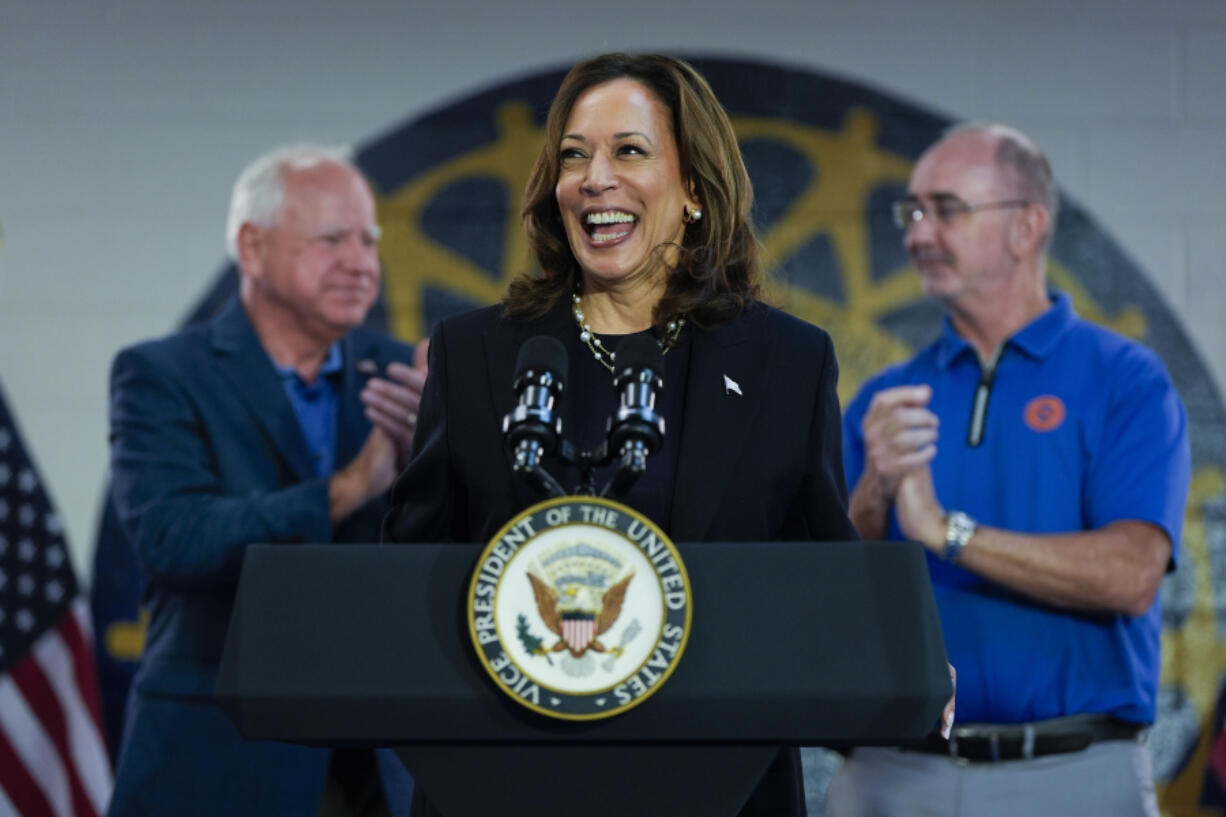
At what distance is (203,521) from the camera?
2.28 m

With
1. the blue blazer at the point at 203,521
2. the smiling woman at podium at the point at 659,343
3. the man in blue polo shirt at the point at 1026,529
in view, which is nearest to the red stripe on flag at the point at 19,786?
the blue blazer at the point at 203,521

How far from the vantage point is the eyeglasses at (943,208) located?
2514mm

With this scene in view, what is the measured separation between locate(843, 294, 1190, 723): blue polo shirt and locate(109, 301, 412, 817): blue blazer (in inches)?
37.4

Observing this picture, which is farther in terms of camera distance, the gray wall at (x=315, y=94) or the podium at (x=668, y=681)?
the gray wall at (x=315, y=94)

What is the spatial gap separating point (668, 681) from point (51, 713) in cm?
247

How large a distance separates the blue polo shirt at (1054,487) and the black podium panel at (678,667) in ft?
3.89

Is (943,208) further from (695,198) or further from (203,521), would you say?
(203,521)

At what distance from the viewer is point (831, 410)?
4.72ft

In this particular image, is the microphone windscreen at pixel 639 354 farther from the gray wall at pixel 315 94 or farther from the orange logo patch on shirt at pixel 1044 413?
the gray wall at pixel 315 94

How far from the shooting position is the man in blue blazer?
2.24m

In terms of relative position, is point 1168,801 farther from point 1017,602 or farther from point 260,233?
point 260,233

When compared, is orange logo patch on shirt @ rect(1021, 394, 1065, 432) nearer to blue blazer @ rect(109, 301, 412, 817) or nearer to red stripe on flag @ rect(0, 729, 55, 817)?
blue blazer @ rect(109, 301, 412, 817)

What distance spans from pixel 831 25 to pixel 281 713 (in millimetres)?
2560

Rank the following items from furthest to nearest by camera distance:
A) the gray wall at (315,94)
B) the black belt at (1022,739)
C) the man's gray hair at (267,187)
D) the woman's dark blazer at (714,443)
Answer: the gray wall at (315,94) < the man's gray hair at (267,187) < the black belt at (1022,739) < the woman's dark blazer at (714,443)
